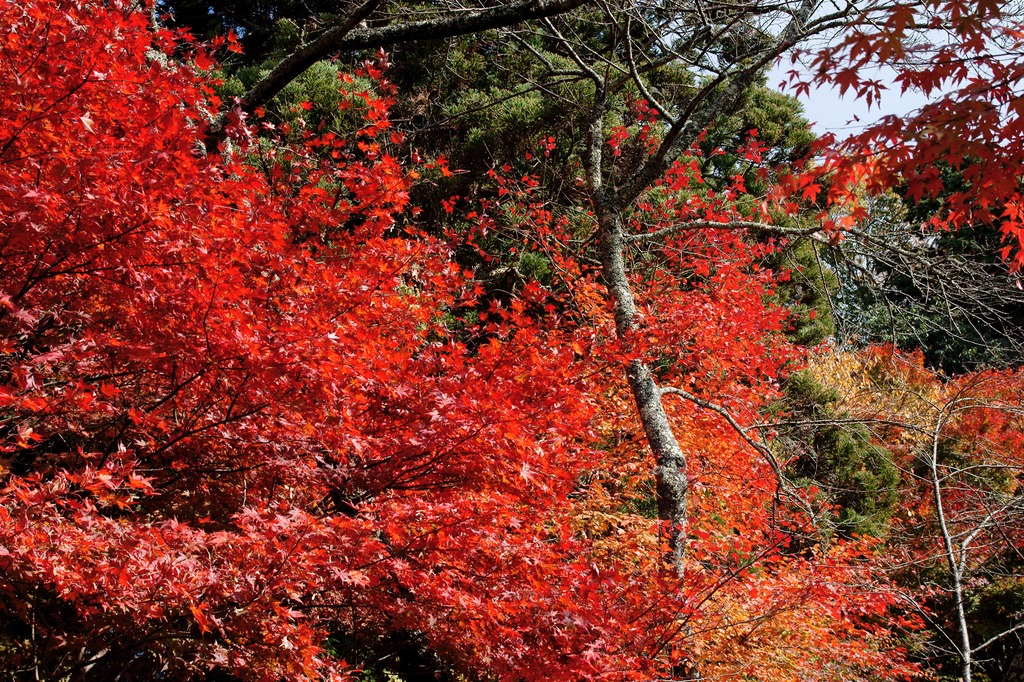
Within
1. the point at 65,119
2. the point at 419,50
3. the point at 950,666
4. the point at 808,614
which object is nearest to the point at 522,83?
the point at 419,50

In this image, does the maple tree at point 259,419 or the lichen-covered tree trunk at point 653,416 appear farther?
the lichen-covered tree trunk at point 653,416

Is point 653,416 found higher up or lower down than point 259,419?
higher up

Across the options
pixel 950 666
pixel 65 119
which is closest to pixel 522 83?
pixel 65 119

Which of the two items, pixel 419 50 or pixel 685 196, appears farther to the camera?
pixel 419 50

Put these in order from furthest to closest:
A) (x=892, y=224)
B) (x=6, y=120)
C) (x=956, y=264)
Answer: (x=892, y=224)
(x=956, y=264)
(x=6, y=120)

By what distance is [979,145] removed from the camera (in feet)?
9.79

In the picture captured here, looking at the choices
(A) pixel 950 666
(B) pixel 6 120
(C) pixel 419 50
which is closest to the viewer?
(B) pixel 6 120

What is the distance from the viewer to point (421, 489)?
4.04 meters

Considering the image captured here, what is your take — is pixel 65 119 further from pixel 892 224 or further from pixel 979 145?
pixel 892 224

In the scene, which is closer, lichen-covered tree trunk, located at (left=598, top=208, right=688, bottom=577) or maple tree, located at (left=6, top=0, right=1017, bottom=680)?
maple tree, located at (left=6, top=0, right=1017, bottom=680)

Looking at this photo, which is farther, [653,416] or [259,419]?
[653,416]

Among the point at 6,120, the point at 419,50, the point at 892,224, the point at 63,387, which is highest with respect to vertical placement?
the point at 419,50

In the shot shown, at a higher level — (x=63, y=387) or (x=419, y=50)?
(x=419, y=50)

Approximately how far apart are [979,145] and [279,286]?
354 cm
